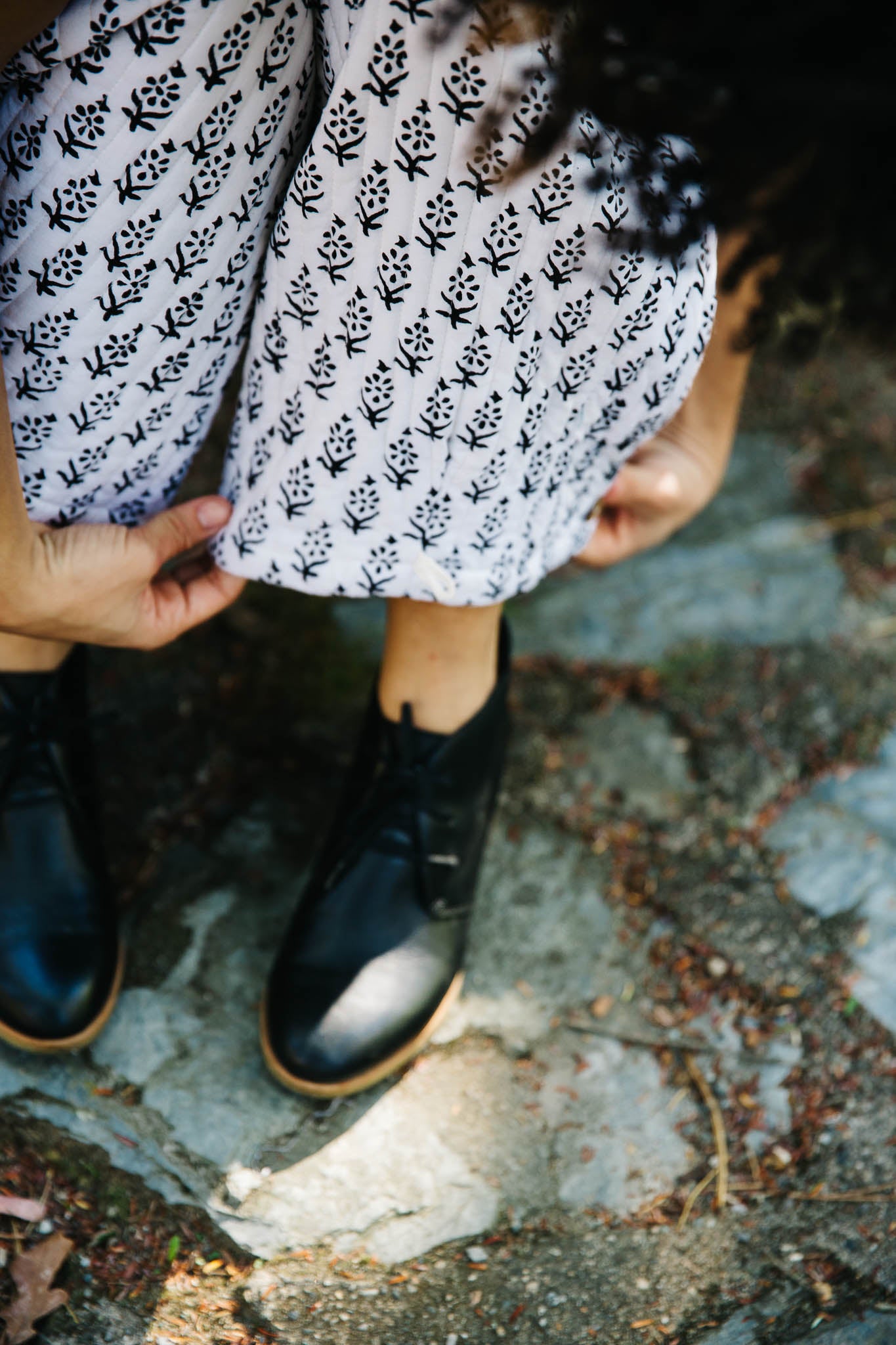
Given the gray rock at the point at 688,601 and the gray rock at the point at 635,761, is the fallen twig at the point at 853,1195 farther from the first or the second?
the gray rock at the point at 688,601

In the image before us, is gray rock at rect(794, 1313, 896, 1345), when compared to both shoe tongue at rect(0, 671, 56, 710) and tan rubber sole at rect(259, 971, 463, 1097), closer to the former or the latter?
tan rubber sole at rect(259, 971, 463, 1097)

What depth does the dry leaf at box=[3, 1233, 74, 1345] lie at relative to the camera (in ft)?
3.35

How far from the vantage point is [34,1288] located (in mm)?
1055

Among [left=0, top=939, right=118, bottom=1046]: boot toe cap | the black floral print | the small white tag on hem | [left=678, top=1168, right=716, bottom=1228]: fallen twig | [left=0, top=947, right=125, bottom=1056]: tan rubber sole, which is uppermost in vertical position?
the black floral print

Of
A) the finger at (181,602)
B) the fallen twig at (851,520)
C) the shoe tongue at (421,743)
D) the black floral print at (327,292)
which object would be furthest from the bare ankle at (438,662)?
the fallen twig at (851,520)

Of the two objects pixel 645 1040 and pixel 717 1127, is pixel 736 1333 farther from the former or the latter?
pixel 645 1040

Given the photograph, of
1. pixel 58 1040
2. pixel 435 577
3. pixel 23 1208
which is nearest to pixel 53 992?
pixel 58 1040

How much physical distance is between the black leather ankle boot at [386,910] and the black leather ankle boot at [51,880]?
0.24 metres

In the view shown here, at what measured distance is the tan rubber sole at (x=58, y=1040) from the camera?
1.18 m

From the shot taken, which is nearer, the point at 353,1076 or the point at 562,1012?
the point at 353,1076

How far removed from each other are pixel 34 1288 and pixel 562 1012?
0.73 metres

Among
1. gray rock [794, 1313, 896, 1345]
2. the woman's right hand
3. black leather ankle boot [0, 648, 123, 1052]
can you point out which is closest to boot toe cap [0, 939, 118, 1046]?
black leather ankle boot [0, 648, 123, 1052]

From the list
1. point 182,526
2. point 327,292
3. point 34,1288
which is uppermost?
point 327,292

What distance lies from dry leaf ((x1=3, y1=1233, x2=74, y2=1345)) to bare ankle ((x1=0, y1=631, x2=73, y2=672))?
2.28 feet
